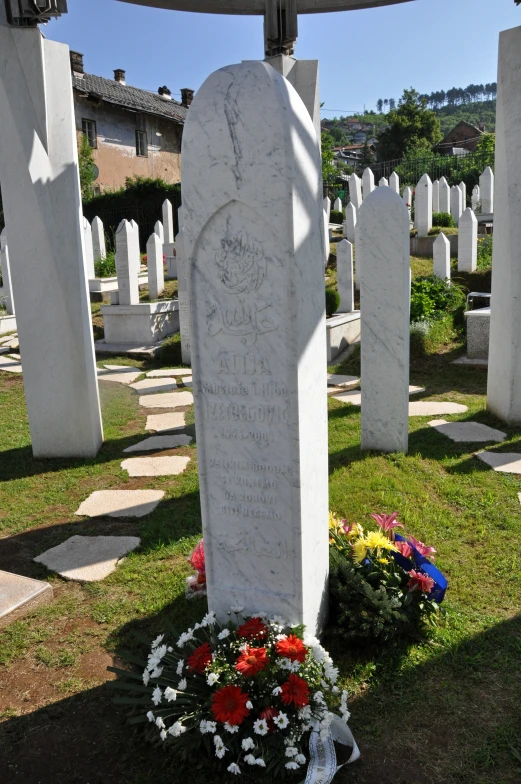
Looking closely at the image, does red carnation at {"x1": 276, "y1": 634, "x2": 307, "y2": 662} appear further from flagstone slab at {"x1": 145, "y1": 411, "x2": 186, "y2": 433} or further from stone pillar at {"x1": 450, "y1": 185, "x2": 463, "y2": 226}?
stone pillar at {"x1": 450, "y1": 185, "x2": 463, "y2": 226}

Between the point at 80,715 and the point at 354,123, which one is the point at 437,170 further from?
the point at 354,123

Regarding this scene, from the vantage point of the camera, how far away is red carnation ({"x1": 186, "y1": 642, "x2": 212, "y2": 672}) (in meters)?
2.58

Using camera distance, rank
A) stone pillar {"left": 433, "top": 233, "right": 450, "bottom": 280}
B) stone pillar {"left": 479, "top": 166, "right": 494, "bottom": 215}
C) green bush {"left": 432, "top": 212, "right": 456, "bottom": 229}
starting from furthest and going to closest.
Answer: stone pillar {"left": 479, "top": 166, "right": 494, "bottom": 215} < green bush {"left": 432, "top": 212, "right": 456, "bottom": 229} < stone pillar {"left": 433, "top": 233, "right": 450, "bottom": 280}

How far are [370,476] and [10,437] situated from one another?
150 inches

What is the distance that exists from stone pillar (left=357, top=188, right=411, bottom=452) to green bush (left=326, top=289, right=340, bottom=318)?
4.85 m

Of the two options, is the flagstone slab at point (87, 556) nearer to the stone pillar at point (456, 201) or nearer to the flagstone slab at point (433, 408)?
the flagstone slab at point (433, 408)

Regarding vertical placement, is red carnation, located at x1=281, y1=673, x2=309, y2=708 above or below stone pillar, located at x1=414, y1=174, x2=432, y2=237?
below

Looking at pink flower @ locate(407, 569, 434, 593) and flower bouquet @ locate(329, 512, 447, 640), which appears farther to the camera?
pink flower @ locate(407, 569, 434, 593)

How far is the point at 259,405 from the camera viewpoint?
2699mm

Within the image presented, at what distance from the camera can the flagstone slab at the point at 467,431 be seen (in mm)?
5887

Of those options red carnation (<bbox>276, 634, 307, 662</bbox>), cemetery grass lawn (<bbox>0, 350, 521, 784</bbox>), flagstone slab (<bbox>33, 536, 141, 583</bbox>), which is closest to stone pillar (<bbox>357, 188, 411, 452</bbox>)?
cemetery grass lawn (<bbox>0, 350, 521, 784</bbox>)

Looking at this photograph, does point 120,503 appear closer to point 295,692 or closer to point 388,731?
point 295,692

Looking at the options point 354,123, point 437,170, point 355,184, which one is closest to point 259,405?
point 355,184

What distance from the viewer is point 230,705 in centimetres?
237
